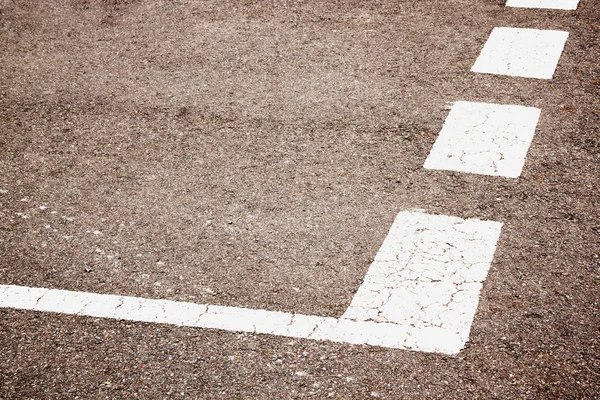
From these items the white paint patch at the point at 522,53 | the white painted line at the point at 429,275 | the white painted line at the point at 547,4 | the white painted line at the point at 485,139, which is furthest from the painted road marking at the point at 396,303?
the white painted line at the point at 547,4

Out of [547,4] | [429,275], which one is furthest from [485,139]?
[547,4]

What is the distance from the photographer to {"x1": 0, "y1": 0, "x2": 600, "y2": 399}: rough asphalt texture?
3.59 meters

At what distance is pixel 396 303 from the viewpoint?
3.88m

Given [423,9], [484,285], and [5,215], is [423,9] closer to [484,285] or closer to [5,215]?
[484,285]

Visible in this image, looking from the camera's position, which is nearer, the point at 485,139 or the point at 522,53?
the point at 485,139

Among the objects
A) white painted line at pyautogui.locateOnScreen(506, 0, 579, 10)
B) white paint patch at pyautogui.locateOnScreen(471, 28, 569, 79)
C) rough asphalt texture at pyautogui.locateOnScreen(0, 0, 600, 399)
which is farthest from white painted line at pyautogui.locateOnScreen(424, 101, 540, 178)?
white painted line at pyautogui.locateOnScreen(506, 0, 579, 10)

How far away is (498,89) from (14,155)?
3.47 metres

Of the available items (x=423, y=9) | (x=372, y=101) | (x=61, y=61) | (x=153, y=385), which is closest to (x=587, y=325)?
(x=153, y=385)

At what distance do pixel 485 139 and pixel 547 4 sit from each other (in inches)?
87.9

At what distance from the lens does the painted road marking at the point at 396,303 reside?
3.71m

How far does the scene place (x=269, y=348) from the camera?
3684 millimetres

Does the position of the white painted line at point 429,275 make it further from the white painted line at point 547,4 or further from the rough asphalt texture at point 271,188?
the white painted line at point 547,4

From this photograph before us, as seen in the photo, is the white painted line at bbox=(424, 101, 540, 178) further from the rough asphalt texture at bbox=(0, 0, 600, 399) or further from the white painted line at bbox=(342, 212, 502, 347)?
the white painted line at bbox=(342, 212, 502, 347)

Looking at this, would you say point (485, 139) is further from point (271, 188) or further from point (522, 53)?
point (271, 188)
